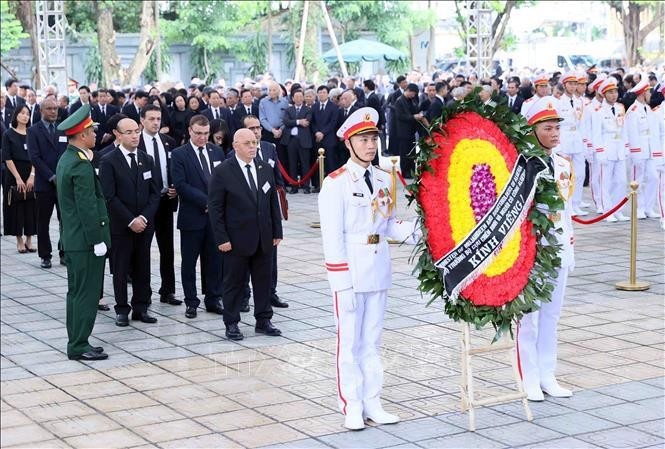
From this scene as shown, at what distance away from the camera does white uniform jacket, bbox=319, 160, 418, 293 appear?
7.52 metres

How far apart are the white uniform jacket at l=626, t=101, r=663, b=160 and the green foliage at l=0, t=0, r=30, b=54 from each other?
29.0 metres

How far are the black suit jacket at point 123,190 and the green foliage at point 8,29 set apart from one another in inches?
1242

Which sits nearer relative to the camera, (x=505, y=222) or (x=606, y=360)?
(x=505, y=222)

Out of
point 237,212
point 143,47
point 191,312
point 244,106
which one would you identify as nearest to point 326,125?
point 244,106

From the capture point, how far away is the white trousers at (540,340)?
809cm

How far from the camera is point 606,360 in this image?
912 centimetres

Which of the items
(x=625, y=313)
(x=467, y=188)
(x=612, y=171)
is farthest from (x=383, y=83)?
(x=467, y=188)

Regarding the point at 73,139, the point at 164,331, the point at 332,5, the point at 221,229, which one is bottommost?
the point at 164,331

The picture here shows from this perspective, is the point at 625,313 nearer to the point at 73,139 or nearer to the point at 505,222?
the point at 505,222

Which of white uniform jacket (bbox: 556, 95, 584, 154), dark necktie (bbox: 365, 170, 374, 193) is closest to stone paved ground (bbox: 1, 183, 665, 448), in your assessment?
dark necktie (bbox: 365, 170, 374, 193)

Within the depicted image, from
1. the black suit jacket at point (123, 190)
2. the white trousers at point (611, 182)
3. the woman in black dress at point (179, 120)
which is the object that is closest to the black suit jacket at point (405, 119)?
the woman in black dress at point (179, 120)

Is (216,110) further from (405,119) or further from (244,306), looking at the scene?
(244,306)

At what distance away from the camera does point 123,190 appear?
1082cm

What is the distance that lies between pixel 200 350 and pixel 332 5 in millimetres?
40200
